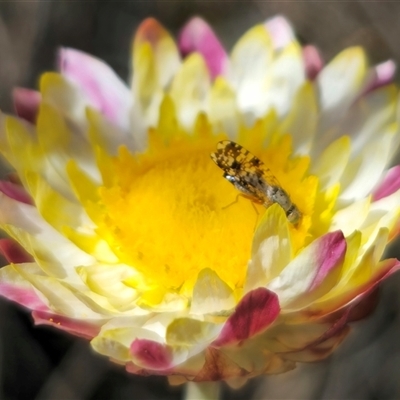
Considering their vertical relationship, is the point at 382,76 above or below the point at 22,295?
above

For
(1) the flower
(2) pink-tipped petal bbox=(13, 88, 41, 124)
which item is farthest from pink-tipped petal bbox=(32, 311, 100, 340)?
(2) pink-tipped petal bbox=(13, 88, 41, 124)

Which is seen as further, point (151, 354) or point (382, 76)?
point (382, 76)

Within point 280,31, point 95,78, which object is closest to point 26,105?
point 95,78

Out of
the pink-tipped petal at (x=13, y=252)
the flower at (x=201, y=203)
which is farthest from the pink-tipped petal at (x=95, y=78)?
the pink-tipped petal at (x=13, y=252)

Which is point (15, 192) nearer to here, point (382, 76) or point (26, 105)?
point (26, 105)

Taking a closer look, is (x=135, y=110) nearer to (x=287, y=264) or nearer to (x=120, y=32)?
(x=120, y=32)

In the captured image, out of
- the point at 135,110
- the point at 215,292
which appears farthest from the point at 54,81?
the point at 215,292
